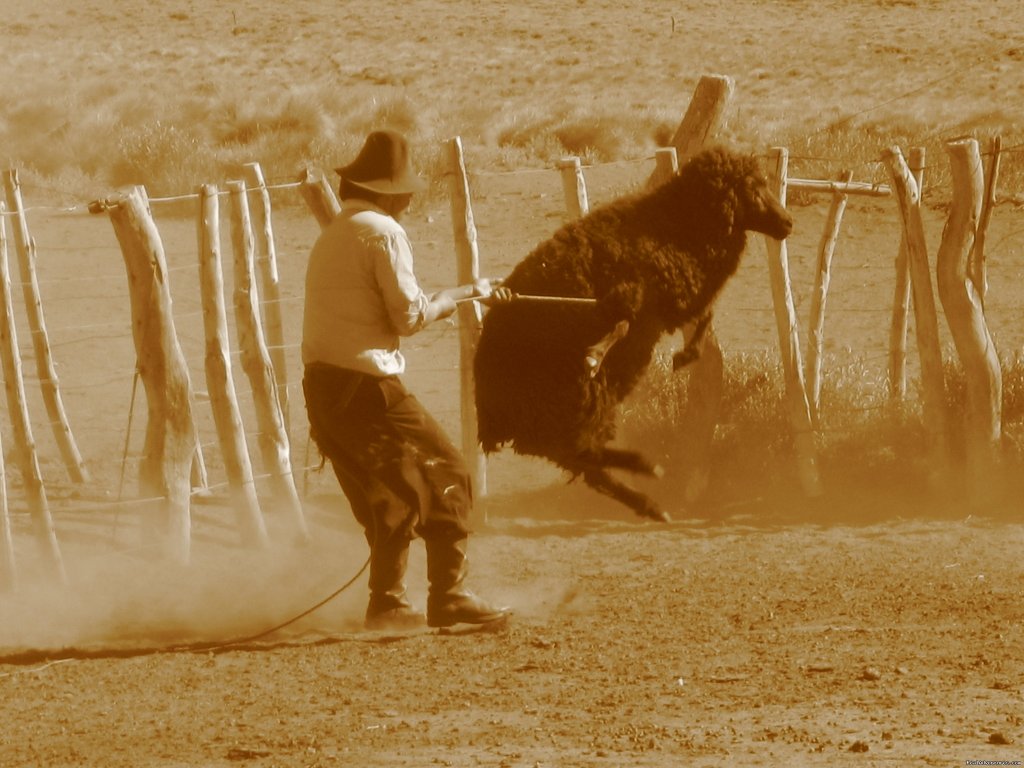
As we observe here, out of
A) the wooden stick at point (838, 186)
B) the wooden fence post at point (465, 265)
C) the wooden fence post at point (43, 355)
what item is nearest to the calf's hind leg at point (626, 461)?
the wooden fence post at point (465, 265)

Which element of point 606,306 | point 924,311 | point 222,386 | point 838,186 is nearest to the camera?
point 606,306

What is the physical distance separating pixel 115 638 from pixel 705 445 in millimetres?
3602

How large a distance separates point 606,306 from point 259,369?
2.99m

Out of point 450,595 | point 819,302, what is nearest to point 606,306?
point 450,595

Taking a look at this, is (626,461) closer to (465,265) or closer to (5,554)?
(465,265)

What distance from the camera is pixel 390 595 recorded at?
6664mm

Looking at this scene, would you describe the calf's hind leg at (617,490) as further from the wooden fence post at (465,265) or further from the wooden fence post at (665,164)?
the wooden fence post at (665,164)

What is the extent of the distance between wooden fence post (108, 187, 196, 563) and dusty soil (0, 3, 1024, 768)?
0.76 ft

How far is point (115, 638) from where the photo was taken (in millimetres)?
7000

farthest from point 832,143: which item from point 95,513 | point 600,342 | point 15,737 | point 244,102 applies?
point 15,737

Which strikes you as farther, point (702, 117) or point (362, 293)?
point (702, 117)

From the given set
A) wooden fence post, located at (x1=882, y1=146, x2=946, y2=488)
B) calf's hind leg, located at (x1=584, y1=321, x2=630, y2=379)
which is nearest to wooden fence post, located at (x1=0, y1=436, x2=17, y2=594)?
calf's hind leg, located at (x1=584, y1=321, x2=630, y2=379)

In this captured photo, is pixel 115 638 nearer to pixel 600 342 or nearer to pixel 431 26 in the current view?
pixel 600 342

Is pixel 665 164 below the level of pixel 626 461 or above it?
above
